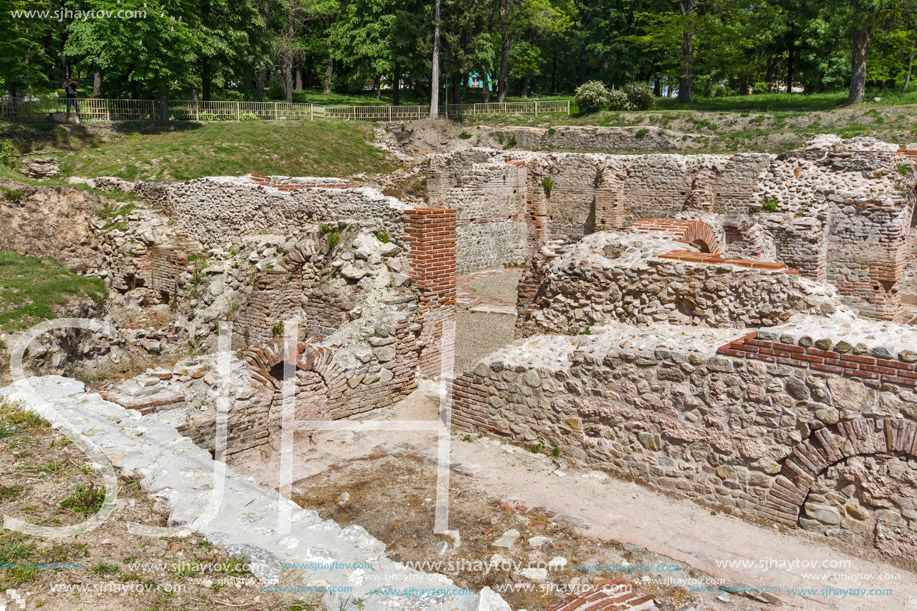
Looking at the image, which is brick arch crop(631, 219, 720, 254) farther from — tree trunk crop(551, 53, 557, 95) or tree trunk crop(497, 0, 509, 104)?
tree trunk crop(551, 53, 557, 95)

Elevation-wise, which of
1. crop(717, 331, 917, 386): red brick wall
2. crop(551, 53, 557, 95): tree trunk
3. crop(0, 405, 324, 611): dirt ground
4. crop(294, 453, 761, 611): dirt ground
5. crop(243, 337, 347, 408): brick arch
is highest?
crop(551, 53, 557, 95): tree trunk

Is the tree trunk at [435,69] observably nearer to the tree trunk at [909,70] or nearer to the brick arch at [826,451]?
the tree trunk at [909,70]

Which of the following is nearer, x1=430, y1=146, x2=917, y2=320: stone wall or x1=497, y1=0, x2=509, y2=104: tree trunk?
x1=430, y1=146, x2=917, y2=320: stone wall

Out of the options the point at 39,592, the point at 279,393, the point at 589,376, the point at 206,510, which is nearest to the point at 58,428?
the point at 206,510

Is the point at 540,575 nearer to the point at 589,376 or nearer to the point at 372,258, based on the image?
the point at 589,376

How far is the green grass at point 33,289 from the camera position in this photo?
348 inches

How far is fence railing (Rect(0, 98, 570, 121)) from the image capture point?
2577 centimetres

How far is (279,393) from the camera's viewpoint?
24.9ft

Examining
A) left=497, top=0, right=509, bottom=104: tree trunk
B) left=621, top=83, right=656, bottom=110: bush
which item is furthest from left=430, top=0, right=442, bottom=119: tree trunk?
left=621, top=83, right=656, bottom=110: bush

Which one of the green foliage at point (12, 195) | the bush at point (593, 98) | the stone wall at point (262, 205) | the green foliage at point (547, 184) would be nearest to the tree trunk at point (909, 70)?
the bush at point (593, 98)

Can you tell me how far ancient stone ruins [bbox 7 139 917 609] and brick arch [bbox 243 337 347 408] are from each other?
0.03m

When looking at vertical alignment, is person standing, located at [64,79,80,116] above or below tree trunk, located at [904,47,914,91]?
below

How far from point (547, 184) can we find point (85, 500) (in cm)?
1729

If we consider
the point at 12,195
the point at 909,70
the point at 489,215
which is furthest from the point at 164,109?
the point at 909,70
